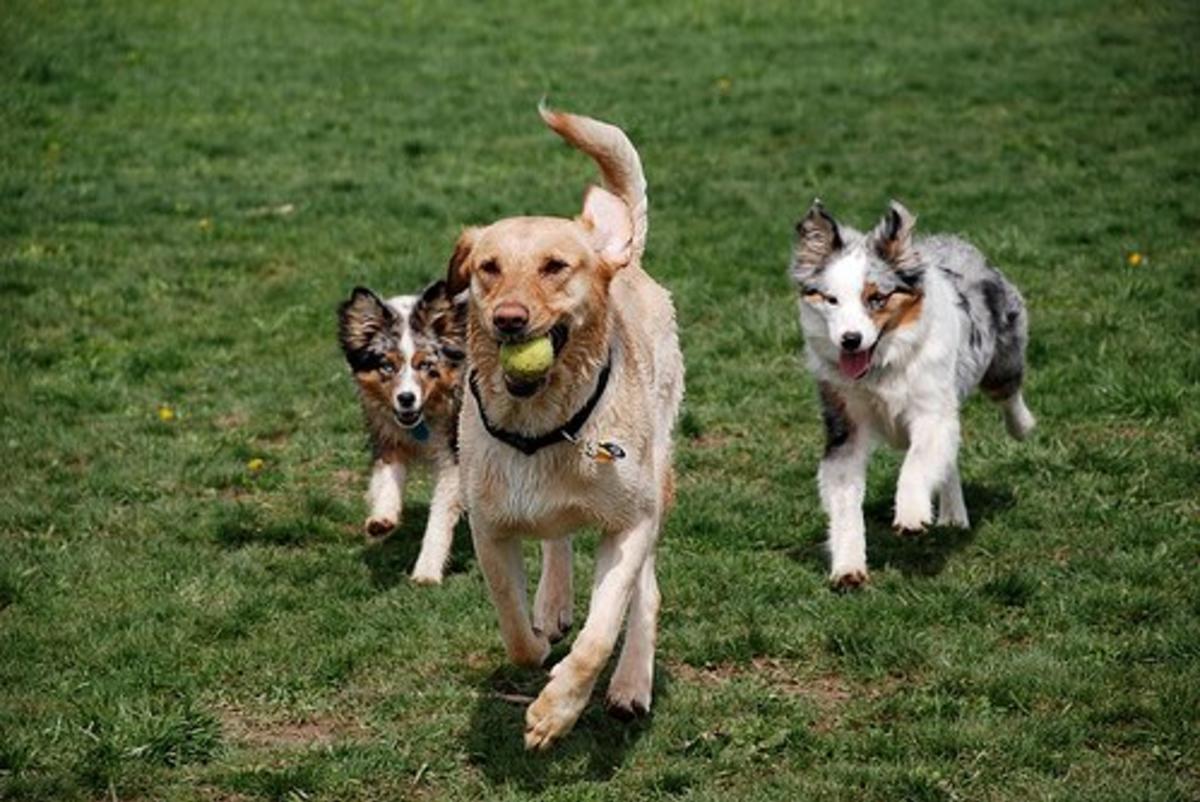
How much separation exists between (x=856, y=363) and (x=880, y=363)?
12 cm

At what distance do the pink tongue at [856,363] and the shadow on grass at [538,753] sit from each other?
1894mm

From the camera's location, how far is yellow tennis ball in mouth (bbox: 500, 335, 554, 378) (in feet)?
16.7

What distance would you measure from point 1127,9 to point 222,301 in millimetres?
13629

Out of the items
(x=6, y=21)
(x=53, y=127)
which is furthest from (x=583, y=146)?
(x=6, y=21)

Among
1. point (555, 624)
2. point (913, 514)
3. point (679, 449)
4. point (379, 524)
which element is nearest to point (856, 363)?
point (913, 514)

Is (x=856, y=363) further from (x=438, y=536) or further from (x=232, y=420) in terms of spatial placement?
(x=232, y=420)

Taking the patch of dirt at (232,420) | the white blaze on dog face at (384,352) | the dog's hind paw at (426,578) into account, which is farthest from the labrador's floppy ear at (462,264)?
the patch of dirt at (232,420)

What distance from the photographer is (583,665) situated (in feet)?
16.8

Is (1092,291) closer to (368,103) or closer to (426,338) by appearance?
(426,338)

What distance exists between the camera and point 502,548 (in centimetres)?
556

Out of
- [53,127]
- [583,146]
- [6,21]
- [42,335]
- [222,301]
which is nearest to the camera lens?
[583,146]

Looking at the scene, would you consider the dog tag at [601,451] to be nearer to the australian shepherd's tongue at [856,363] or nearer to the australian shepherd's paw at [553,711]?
the australian shepherd's paw at [553,711]

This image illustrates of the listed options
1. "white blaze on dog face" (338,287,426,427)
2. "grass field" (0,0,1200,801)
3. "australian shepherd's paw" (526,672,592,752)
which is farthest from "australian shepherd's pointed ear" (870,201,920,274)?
"australian shepherd's paw" (526,672,592,752)

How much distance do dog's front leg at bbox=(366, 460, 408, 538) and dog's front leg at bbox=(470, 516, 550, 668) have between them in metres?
2.30
